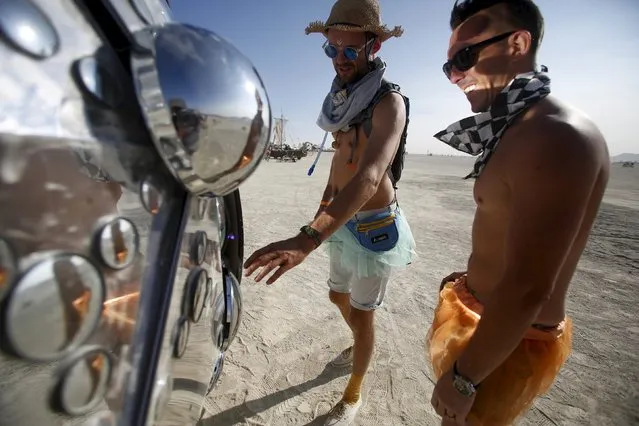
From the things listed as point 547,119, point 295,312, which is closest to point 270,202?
point 295,312

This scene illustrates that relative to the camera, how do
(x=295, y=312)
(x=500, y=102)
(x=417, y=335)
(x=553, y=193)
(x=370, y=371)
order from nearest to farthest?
A: (x=553, y=193) → (x=500, y=102) → (x=370, y=371) → (x=417, y=335) → (x=295, y=312)

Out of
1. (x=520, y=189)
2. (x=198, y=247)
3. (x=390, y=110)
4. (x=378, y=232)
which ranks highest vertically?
(x=390, y=110)

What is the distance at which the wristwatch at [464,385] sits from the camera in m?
1.01

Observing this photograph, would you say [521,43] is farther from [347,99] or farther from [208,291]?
[208,291]

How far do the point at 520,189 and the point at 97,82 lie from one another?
970 millimetres

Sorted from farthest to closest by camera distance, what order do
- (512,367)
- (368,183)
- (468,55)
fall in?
(368,183)
(468,55)
(512,367)

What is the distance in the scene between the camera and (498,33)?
1.16 m

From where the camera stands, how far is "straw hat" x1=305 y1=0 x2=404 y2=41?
1.96m

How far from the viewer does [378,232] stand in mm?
1938

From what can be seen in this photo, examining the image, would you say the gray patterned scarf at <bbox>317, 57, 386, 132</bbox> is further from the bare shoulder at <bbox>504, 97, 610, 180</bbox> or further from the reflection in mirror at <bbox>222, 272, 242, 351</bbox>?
the reflection in mirror at <bbox>222, 272, 242, 351</bbox>

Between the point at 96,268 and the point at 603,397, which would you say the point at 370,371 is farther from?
the point at 96,268

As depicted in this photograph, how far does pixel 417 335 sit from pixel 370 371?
1.77 feet

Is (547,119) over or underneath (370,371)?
over

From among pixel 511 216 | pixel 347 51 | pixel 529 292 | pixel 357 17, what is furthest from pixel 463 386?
pixel 357 17
